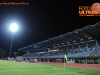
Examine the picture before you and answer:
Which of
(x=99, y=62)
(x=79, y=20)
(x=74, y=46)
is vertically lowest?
(x=99, y=62)

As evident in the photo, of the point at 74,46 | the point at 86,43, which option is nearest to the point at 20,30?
the point at 74,46

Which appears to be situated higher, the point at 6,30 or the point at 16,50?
the point at 6,30

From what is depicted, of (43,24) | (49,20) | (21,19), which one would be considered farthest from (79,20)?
(21,19)

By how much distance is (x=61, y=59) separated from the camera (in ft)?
206

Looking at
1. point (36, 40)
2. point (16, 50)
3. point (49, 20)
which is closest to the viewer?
point (49, 20)

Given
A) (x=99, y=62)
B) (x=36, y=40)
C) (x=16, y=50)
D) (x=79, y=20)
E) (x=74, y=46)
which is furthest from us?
(x=16, y=50)

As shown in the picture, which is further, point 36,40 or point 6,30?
point 36,40

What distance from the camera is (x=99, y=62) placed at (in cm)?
4262

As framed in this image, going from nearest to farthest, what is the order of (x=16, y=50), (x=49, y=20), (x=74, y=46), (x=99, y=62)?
1. (x=99, y=62)
2. (x=74, y=46)
3. (x=49, y=20)
4. (x=16, y=50)

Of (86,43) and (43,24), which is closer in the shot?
(86,43)

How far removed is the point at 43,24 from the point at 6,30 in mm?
20446

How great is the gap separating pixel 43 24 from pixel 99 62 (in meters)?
39.7

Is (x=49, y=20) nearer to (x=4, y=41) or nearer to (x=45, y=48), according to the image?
(x=45, y=48)

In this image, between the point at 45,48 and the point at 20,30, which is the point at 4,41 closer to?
the point at 20,30
